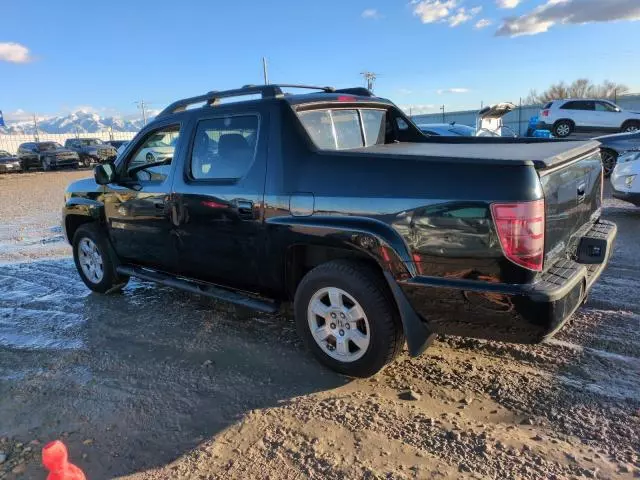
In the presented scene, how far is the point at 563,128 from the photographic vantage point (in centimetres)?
2288

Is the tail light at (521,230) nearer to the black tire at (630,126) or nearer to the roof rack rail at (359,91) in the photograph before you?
the roof rack rail at (359,91)

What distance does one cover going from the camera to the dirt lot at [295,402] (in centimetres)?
265

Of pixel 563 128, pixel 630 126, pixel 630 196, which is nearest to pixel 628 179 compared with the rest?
pixel 630 196

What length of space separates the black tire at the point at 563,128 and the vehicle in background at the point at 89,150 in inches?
986

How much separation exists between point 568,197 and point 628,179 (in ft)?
18.7

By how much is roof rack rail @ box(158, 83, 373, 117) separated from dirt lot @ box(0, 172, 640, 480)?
1.94m

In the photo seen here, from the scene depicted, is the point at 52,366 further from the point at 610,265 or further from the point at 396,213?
the point at 610,265

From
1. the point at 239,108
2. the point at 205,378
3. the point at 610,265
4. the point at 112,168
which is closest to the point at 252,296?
the point at 205,378

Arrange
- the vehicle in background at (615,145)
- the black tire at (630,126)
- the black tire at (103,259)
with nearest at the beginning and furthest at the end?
the black tire at (103,259)
the vehicle in background at (615,145)
the black tire at (630,126)

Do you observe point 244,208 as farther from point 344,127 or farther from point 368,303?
point 368,303

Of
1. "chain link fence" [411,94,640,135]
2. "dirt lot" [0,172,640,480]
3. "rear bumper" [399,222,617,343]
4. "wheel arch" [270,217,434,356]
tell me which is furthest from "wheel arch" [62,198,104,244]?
"chain link fence" [411,94,640,135]

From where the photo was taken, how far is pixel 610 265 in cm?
571

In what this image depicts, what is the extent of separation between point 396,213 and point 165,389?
1979 mm

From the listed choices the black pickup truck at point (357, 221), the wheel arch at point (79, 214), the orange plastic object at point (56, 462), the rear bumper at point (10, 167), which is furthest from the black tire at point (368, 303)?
the rear bumper at point (10, 167)
